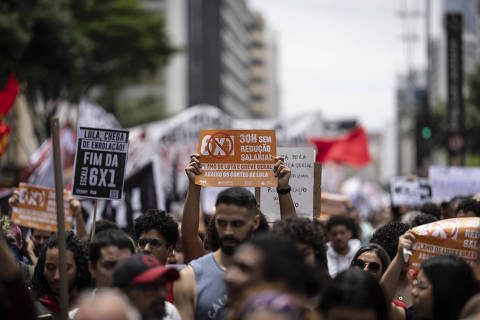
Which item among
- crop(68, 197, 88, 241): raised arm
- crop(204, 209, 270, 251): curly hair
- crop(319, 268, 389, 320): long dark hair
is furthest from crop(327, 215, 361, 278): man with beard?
crop(319, 268, 389, 320): long dark hair

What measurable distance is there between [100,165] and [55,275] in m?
1.74

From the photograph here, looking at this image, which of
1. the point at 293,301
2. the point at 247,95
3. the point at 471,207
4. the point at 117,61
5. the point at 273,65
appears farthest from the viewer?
the point at 273,65

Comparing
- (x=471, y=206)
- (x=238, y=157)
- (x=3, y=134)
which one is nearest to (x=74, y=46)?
(x=3, y=134)

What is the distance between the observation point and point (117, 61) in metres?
30.8

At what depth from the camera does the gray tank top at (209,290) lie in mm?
4492

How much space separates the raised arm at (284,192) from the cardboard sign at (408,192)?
5.92m

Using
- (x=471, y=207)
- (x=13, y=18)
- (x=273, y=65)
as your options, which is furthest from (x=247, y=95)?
(x=471, y=207)

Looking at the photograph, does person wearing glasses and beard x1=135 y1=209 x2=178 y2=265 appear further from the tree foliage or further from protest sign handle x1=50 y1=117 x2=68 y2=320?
the tree foliage

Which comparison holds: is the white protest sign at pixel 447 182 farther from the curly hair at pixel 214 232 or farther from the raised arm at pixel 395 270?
the curly hair at pixel 214 232

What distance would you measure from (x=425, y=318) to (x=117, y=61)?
2725 cm

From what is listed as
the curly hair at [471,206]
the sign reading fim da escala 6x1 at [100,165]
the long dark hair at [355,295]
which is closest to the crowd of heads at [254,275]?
the long dark hair at [355,295]

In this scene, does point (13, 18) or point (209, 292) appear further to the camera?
point (13, 18)

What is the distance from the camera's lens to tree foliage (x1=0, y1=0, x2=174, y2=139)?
21.1 metres

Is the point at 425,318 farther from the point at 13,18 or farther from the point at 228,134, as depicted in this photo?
the point at 13,18
